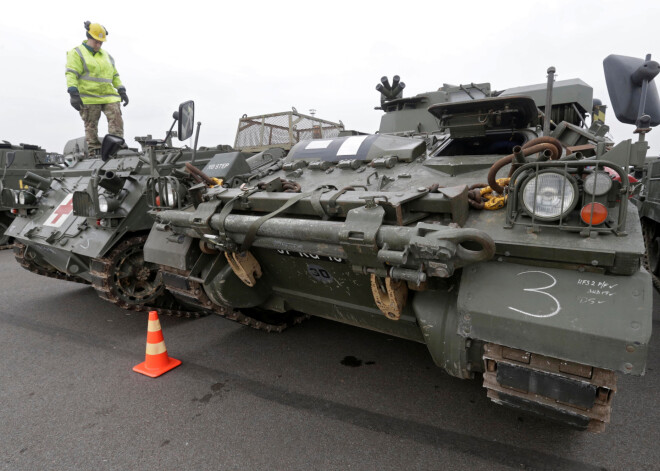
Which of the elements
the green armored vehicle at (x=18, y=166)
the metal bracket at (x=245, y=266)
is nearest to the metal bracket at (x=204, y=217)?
the metal bracket at (x=245, y=266)

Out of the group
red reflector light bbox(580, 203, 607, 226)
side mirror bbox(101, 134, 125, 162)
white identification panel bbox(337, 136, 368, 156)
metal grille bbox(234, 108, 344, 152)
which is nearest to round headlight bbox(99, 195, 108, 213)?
side mirror bbox(101, 134, 125, 162)

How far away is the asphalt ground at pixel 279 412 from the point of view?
2.56 m

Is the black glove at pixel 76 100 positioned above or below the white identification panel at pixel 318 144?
above

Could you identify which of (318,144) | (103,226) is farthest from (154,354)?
(318,144)

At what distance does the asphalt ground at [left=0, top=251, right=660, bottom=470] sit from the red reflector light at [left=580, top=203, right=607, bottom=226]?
147 cm

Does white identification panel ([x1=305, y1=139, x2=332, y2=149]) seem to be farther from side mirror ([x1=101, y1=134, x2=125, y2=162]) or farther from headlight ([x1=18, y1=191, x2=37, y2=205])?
headlight ([x1=18, y1=191, x2=37, y2=205])

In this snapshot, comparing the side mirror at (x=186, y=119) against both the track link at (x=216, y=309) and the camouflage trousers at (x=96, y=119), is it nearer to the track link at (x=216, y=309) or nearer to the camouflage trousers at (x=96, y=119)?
the track link at (x=216, y=309)

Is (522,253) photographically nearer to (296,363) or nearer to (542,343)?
(542,343)

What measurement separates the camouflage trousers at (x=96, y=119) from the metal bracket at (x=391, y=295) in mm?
6068

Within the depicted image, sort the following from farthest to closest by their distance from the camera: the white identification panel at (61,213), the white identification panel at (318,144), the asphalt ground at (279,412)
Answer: the white identification panel at (61,213), the white identification panel at (318,144), the asphalt ground at (279,412)

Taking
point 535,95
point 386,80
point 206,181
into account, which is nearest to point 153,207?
point 206,181

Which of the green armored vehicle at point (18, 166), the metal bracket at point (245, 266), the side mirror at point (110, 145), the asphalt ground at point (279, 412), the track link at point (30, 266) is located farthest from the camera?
the green armored vehicle at point (18, 166)

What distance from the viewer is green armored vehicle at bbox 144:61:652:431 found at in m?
1.83

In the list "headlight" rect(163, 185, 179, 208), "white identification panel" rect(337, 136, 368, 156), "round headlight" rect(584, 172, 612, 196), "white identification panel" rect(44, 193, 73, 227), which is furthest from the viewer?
"white identification panel" rect(44, 193, 73, 227)
